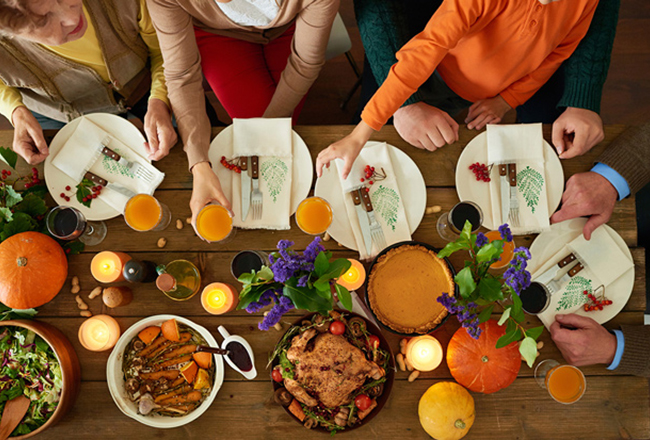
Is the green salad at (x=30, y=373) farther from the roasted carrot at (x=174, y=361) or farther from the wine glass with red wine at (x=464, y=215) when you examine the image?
the wine glass with red wine at (x=464, y=215)

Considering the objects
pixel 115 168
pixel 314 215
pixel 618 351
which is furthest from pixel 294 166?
pixel 618 351

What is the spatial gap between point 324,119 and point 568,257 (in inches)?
62.4

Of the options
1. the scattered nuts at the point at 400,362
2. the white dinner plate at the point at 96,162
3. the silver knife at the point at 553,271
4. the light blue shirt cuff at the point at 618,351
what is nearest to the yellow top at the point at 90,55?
the white dinner plate at the point at 96,162

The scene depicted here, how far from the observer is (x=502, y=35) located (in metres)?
1.24

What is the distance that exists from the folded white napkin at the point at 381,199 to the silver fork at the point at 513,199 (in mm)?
316

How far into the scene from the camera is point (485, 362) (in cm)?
105

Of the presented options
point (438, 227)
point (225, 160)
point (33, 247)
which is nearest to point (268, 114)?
point (225, 160)

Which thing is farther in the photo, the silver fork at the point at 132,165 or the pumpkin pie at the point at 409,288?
the silver fork at the point at 132,165

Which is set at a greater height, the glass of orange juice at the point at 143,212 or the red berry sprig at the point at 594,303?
the glass of orange juice at the point at 143,212

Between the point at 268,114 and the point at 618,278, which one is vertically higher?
the point at 268,114

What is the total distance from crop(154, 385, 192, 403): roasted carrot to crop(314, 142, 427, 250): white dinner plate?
0.61 meters

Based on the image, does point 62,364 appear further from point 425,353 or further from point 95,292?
point 425,353

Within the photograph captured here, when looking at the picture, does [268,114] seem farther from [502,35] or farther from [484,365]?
[484,365]

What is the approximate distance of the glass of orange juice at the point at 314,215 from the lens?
1.13 m
